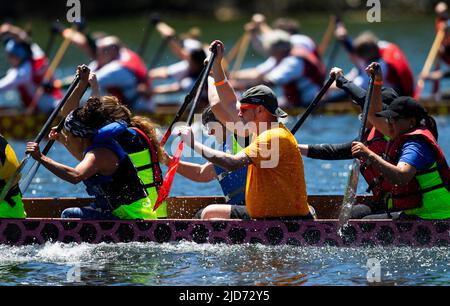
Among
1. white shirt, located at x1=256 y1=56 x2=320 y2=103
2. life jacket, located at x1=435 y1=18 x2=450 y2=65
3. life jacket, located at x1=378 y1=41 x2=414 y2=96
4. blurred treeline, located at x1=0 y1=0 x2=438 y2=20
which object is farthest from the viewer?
blurred treeline, located at x1=0 y1=0 x2=438 y2=20

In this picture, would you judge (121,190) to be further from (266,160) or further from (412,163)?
(412,163)

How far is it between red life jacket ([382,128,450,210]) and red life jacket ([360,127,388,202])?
0.24m

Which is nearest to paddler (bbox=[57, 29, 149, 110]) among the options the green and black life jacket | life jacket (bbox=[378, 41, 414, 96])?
life jacket (bbox=[378, 41, 414, 96])

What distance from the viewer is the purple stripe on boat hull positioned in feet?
29.7

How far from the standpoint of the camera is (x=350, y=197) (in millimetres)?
9281

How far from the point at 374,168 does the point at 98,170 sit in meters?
2.45

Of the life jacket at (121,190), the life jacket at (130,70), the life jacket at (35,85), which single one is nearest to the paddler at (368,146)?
the life jacket at (121,190)

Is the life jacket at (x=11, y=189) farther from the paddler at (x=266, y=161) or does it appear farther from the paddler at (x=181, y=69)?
the paddler at (x=181, y=69)

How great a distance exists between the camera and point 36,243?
9320 mm

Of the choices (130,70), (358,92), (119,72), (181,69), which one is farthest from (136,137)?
(181,69)

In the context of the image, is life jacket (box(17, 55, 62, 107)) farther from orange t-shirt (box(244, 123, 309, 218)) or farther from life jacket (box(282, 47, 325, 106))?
orange t-shirt (box(244, 123, 309, 218))

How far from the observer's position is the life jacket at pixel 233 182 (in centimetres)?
962
